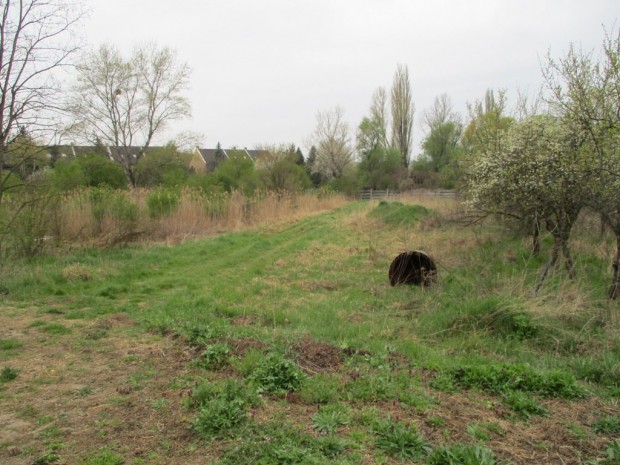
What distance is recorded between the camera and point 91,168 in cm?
2066

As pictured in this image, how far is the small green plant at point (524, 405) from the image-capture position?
137 inches

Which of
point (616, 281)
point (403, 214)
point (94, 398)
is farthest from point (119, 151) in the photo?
point (616, 281)

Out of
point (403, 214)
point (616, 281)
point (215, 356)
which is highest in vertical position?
point (403, 214)

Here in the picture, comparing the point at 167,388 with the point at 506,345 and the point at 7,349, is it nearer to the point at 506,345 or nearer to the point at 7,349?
the point at 7,349

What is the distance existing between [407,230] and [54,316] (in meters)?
11.2

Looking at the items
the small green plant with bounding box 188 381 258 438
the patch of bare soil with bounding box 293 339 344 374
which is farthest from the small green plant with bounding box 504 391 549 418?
the small green plant with bounding box 188 381 258 438

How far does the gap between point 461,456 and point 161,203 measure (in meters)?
13.7

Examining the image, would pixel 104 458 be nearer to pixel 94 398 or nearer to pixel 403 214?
pixel 94 398

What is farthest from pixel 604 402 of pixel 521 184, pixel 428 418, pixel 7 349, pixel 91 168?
pixel 91 168

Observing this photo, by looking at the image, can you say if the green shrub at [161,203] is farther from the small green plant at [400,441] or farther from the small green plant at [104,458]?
the small green plant at [400,441]

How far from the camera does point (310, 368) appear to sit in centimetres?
414

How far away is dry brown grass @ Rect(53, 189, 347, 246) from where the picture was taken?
11.6 metres

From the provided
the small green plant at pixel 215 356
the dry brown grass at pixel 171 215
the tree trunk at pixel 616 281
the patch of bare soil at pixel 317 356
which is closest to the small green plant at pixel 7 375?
the small green plant at pixel 215 356

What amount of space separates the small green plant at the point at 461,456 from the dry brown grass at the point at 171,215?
10.6 m
